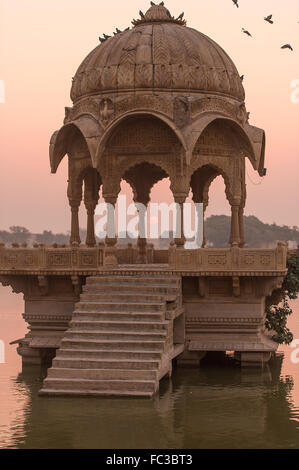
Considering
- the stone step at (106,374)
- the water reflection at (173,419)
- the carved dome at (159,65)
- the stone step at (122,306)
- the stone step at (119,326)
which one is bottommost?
the water reflection at (173,419)

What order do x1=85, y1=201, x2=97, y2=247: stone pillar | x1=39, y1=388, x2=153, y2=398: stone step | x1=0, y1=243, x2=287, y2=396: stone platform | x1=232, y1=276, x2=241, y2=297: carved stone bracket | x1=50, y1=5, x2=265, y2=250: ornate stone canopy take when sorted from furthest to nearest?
x1=85, y1=201, x2=97, y2=247: stone pillar < x1=50, y1=5, x2=265, y2=250: ornate stone canopy < x1=232, y1=276, x2=241, y2=297: carved stone bracket < x1=0, y1=243, x2=287, y2=396: stone platform < x1=39, y1=388, x2=153, y2=398: stone step

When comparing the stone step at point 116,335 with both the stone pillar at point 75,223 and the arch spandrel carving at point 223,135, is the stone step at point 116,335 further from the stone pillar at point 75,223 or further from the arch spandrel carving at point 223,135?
the stone pillar at point 75,223

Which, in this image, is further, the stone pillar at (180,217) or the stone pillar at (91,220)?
the stone pillar at (91,220)

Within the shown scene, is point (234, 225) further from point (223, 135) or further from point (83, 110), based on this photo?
point (83, 110)

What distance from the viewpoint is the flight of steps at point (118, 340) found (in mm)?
14492

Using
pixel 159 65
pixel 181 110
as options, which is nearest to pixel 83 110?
pixel 159 65

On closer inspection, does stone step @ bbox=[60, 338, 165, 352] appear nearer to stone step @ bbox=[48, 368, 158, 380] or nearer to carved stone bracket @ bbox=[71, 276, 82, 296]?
stone step @ bbox=[48, 368, 158, 380]

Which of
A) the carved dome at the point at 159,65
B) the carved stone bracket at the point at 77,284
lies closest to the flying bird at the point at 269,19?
the carved dome at the point at 159,65

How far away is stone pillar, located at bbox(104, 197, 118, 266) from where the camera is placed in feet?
61.1

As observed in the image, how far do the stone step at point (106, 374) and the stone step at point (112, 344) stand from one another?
23.8 inches

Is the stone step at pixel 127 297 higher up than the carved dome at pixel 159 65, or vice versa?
the carved dome at pixel 159 65

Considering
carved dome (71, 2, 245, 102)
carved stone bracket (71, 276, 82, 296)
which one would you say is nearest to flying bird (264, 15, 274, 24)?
carved dome (71, 2, 245, 102)

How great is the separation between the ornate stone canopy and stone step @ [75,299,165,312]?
10.2 ft

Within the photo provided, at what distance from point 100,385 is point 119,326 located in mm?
1490
